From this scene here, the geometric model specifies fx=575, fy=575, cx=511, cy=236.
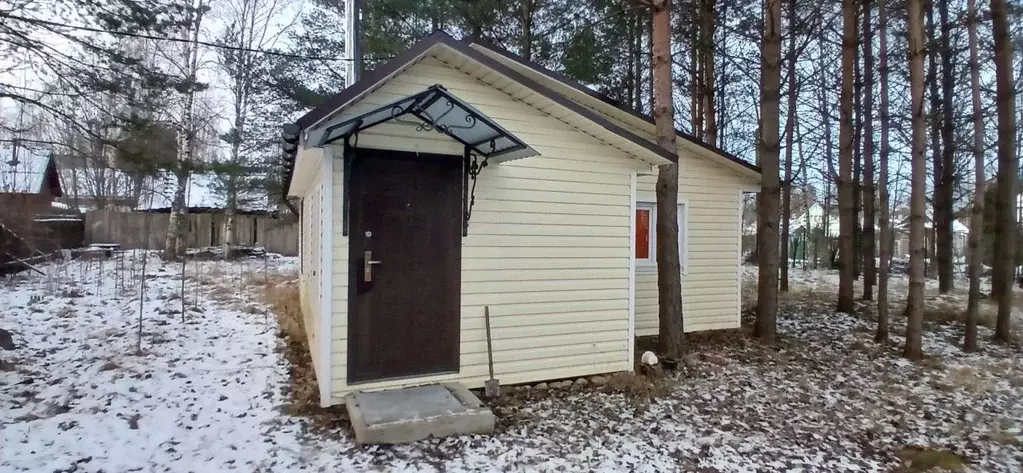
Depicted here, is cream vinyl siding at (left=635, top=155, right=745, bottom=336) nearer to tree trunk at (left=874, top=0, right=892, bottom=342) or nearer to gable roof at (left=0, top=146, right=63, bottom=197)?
tree trunk at (left=874, top=0, right=892, bottom=342)

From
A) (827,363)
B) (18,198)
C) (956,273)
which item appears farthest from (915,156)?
(956,273)

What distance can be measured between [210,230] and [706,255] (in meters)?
19.6

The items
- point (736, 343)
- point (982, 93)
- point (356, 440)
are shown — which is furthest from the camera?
point (982, 93)

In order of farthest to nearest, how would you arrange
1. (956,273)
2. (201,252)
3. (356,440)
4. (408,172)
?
(956,273)
(201,252)
(408,172)
(356,440)

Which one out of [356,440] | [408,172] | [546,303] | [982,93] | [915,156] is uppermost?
[982,93]

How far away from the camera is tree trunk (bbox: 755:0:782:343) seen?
7.56 meters

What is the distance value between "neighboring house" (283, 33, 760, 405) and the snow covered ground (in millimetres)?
614

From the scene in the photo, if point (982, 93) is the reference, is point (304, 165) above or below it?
A: below

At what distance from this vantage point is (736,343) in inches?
307

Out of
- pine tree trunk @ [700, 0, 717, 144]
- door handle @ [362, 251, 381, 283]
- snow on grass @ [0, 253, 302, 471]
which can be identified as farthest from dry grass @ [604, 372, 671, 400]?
pine tree trunk @ [700, 0, 717, 144]

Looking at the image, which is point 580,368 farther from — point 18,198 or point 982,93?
point 18,198

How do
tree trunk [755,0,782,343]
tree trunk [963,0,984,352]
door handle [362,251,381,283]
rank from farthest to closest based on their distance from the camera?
tree trunk [963,0,984,352] < tree trunk [755,0,782,343] < door handle [362,251,381,283]

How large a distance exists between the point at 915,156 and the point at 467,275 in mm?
5901

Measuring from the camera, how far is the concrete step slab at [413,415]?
4.12m
